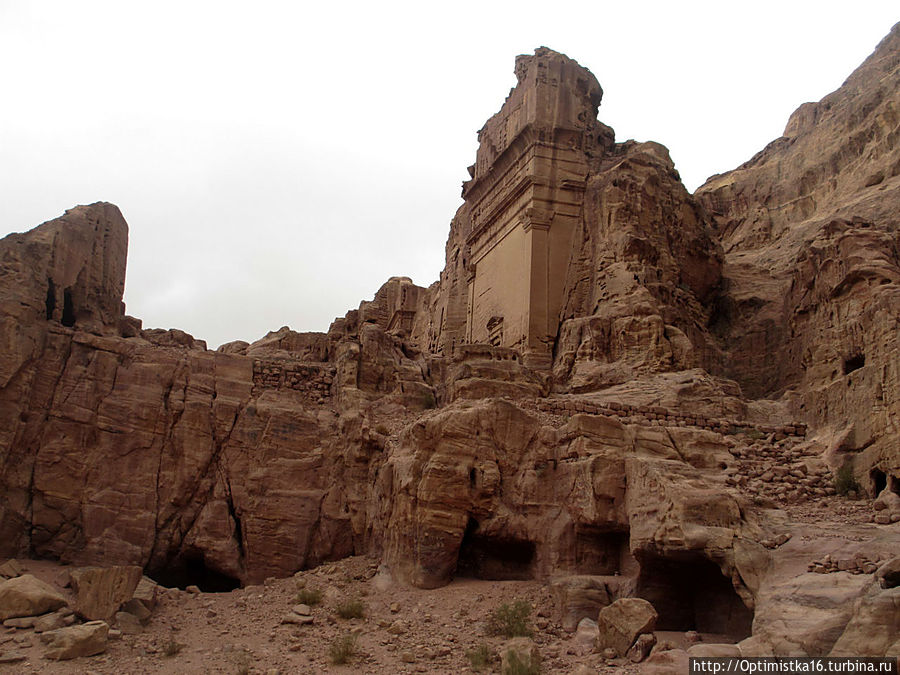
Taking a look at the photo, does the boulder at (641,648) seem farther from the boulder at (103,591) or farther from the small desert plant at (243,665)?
the boulder at (103,591)

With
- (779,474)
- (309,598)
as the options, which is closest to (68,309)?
(309,598)

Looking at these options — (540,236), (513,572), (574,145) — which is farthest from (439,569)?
(574,145)

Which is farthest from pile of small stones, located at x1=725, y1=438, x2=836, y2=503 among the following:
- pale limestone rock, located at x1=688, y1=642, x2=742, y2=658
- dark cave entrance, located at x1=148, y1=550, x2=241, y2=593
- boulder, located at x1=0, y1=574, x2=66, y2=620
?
boulder, located at x1=0, y1=574, x2=66, y2=620

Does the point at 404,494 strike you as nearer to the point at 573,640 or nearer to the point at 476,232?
the point at 573,640

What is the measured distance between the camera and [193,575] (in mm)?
13109

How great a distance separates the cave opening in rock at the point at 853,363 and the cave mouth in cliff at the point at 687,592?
18.0 ft

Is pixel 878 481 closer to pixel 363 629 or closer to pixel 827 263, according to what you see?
pixel 827 263

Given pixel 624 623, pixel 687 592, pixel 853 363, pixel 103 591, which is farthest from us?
pixel 853 363

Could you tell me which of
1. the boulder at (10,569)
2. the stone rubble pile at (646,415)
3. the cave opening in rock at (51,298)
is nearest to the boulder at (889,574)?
the stone rubble pile at (646,415)

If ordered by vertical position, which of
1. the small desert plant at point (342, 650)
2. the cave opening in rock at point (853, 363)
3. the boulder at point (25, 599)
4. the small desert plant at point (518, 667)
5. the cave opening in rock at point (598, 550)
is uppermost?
the cave opening in rock at point (853, 363)

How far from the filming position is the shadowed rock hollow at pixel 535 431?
9258 millimetres

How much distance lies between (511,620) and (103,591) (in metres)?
4.89

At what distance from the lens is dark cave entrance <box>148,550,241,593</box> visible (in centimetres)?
1269

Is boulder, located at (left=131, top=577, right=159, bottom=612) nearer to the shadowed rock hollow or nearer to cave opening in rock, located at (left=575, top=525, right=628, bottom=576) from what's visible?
the shadowed rock hollow
